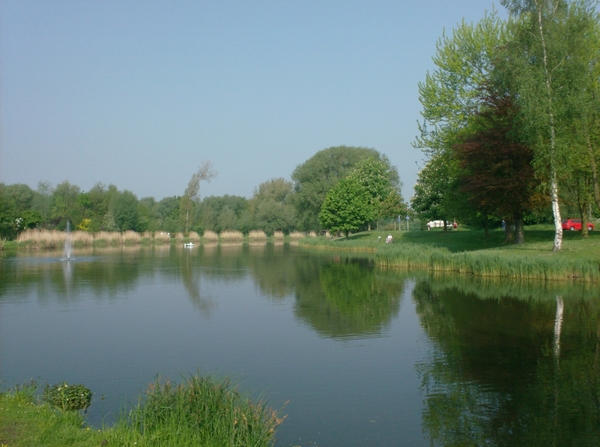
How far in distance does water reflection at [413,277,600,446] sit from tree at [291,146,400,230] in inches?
2104

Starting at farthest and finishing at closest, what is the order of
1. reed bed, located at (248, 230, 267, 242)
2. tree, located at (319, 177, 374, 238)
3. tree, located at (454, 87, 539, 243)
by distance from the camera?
reed bed, located at (248, 230, 267, 242)
tree, located at (319, 177, 374, 238)
tree, located at (454, 87, 539, 243)

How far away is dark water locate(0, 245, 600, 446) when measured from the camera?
27.0 ft

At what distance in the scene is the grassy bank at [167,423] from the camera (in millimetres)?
6449

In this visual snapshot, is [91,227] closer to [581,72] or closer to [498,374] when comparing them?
[581,72]

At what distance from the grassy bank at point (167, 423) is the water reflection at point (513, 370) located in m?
2.59

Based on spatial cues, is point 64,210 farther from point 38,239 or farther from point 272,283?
point 272,283

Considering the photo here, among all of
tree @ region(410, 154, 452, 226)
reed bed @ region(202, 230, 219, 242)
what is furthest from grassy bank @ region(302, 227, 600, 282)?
reed bed @ region(202, 230, 219, 242)

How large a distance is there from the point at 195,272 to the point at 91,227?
4467 cm

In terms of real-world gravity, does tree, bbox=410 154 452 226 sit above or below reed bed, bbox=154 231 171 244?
above

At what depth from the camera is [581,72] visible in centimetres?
2405

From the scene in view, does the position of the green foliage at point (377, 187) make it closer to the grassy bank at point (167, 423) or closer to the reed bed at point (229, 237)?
the reed bed at point (229, 237)

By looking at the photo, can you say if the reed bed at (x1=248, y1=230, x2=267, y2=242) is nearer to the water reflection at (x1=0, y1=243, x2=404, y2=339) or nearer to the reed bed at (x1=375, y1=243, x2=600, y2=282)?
the water reflection at (x1=0, y1=243, x2=404, y2=339)

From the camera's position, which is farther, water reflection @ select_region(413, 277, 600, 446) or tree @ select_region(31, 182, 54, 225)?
tree @ select_region(31, 182, 54, 225)

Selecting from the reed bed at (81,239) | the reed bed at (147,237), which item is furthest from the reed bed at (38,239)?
the reed bed at (147,237)
